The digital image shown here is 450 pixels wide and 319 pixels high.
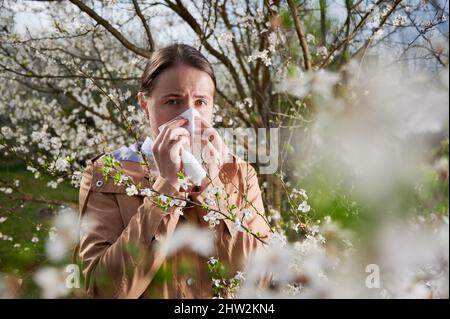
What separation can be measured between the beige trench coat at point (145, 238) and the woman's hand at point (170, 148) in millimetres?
19

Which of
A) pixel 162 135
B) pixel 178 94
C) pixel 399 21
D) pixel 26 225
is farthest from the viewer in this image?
pixel 26 225

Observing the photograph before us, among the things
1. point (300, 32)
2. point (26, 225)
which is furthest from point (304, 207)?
point (26, 225)

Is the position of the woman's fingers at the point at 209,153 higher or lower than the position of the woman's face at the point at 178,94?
lower

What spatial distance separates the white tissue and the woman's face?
0.04 meters

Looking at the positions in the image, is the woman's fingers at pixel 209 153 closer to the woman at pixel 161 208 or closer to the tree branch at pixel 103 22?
the woman at pixel 161 208

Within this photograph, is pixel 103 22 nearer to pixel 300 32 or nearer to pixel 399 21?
A: pixel 300 32

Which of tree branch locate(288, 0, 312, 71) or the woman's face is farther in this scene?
tree branch locate(288, 0, 312, 71)

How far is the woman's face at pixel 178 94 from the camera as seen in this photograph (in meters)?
0.89

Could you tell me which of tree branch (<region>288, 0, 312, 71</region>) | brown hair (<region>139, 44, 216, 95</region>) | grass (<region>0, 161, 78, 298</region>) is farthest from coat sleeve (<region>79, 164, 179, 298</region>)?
grass (<region>0, 161, 78, 298</region>)

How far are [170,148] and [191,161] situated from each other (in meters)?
0.06

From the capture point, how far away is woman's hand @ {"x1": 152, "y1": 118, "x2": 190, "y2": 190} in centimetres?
78

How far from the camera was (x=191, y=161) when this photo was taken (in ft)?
2.72

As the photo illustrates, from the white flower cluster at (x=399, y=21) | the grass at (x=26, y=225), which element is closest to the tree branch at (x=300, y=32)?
the white flower cluster at (x=399, y=21)

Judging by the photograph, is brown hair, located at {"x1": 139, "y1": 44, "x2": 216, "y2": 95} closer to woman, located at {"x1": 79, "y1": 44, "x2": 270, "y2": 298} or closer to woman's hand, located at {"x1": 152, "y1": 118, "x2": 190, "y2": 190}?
woman, located at {"x1": 79, "y1": 44, "x2": 270, "y2": 298}
